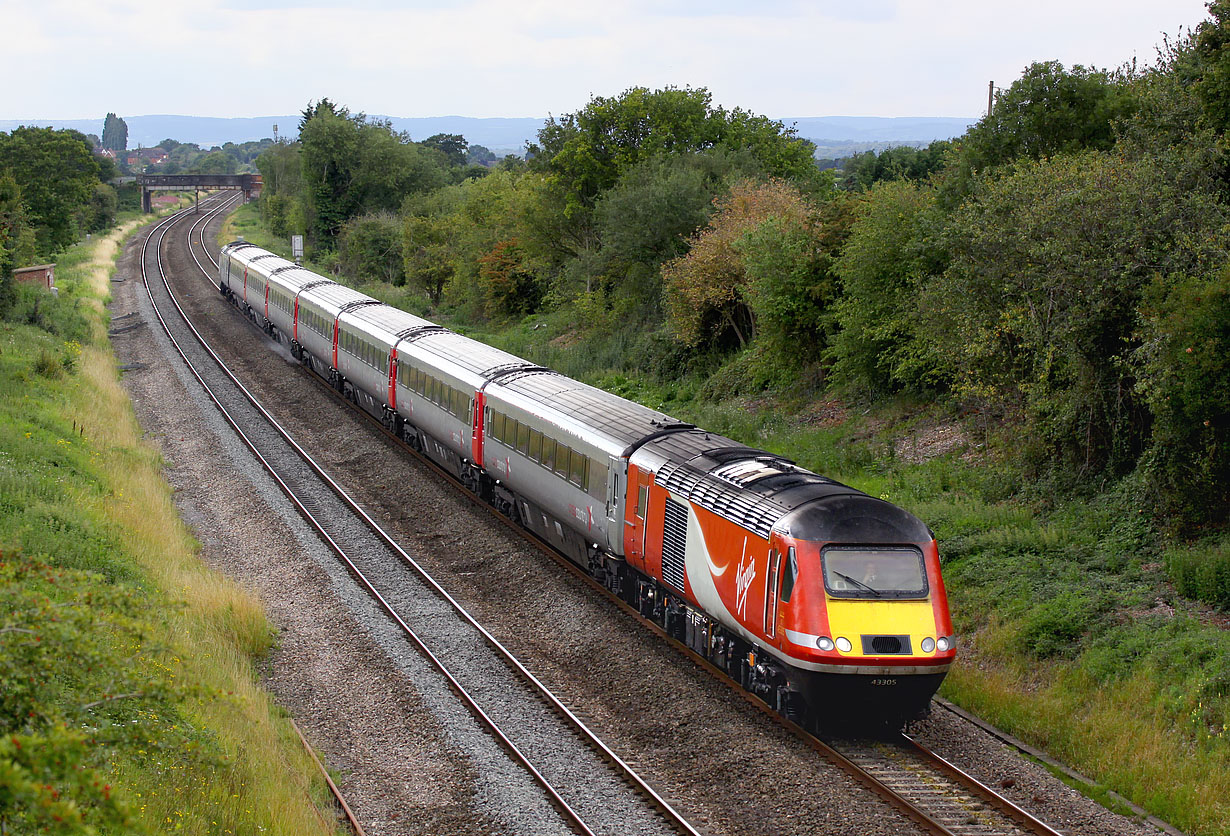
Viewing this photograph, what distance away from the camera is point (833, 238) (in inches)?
1104

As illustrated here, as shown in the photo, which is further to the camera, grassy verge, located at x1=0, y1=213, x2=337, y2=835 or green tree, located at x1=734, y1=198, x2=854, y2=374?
green tree, located at x1=734, y1=198, x2=854, y2=374

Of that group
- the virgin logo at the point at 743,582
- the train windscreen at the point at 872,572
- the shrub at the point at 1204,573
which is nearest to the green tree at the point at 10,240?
the virgin logo at the point at 743,582

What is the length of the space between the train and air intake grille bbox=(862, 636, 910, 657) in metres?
0.01

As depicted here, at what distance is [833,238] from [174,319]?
103 feet

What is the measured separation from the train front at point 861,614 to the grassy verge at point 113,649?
5.59m

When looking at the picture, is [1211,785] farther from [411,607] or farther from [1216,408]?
[411,607]

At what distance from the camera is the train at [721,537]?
1191cm

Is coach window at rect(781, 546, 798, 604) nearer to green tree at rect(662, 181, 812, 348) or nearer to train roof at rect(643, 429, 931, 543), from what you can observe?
train roof at rect(643, 429, 931, 543)

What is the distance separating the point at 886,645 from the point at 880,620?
286 millimetres

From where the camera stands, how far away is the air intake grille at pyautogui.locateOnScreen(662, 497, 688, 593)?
14500 mm

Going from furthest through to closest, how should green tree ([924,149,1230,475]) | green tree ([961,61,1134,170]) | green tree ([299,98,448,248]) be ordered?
green tree ([299,98,448,248]), green tree ([961,61,1134,170]), green tree ([924,149,1230,475])

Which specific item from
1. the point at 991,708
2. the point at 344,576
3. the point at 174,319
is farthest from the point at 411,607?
the point at 174,319

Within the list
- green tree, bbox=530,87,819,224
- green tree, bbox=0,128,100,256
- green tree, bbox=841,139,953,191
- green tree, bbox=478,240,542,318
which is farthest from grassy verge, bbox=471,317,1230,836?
green tree, bbox=0,128,100,256

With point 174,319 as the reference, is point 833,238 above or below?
above
